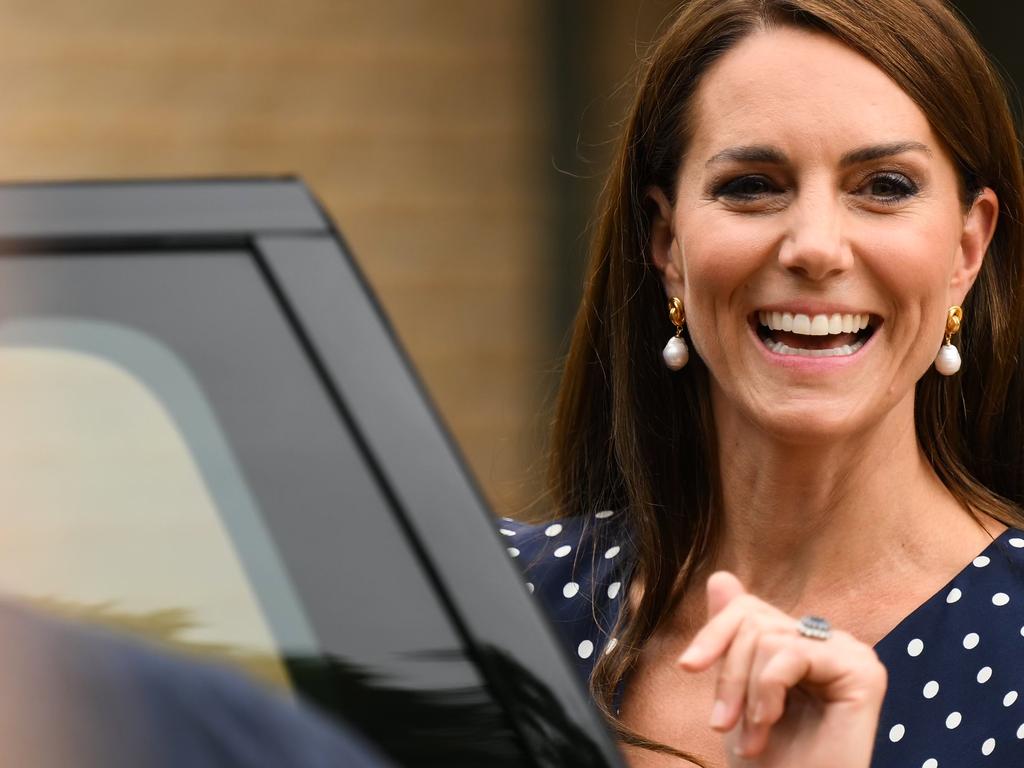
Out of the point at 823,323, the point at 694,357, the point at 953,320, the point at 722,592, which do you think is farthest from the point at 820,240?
the point at 722,592

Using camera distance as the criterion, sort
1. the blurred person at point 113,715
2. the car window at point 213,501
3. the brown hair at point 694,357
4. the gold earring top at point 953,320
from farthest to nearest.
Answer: the gold earring top at point 953,320
the brown hair at point 694,357
the car window at point 213,501
the blurred person at point 113,715

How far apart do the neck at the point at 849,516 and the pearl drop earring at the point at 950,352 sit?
89 mm

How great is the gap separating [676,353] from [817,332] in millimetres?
377

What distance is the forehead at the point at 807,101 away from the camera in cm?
224

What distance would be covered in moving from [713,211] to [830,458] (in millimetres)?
392

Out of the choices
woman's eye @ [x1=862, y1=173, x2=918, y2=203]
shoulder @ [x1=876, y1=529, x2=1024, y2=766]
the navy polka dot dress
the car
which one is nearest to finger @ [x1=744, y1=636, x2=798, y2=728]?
the car

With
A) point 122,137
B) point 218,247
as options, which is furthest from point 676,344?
point 122,137

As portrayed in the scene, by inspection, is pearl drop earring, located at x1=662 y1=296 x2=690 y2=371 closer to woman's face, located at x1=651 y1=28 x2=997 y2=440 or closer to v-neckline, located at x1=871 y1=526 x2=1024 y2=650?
woman's face, located at x1=651 y1=28 x2=997 y2=440

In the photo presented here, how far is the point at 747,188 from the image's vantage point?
2322 mm

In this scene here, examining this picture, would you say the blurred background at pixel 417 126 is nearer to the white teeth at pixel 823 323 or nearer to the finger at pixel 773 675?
the white teeth at pixel 823 323

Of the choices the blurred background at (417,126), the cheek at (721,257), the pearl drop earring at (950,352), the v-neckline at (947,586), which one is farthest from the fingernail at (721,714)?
the blurred background at (417,126)

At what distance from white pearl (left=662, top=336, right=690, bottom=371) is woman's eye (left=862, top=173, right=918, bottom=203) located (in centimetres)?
46

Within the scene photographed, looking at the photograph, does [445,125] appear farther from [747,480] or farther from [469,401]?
[747,480]

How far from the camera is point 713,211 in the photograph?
7.77ft
